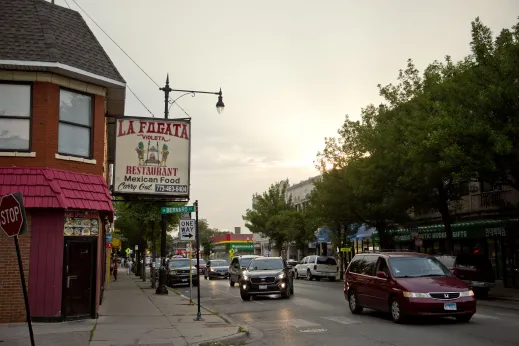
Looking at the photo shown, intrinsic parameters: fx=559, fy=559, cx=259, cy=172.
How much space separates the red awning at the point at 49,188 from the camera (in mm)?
13492

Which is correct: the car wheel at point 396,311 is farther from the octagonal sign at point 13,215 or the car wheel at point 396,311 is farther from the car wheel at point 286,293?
the car wheel at point 286,293

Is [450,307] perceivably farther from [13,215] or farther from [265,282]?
[265,282]

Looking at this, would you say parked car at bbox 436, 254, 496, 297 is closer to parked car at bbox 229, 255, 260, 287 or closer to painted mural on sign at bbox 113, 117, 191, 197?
parked car at bbox 229, 255, 260, 287

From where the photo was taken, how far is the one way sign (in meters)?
17.6

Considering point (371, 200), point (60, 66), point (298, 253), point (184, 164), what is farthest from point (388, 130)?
point (298, 253)

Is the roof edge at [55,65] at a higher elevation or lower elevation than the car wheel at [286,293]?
higher

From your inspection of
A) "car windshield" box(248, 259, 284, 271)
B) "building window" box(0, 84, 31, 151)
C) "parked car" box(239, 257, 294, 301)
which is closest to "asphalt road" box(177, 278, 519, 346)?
"parked car" box(239, 257, 294, 301)

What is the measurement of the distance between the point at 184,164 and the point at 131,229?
3554 cm

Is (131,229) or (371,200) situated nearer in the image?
(371,200)

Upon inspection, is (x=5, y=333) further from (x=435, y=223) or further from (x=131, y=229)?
(x=131, y=229)

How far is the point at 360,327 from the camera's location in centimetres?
1305

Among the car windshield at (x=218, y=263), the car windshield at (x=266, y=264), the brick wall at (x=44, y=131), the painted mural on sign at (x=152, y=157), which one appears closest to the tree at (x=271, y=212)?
the car windshield at (x=218, y=263)

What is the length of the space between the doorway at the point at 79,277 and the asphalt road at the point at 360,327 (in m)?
4.09

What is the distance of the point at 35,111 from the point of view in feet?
46.6
